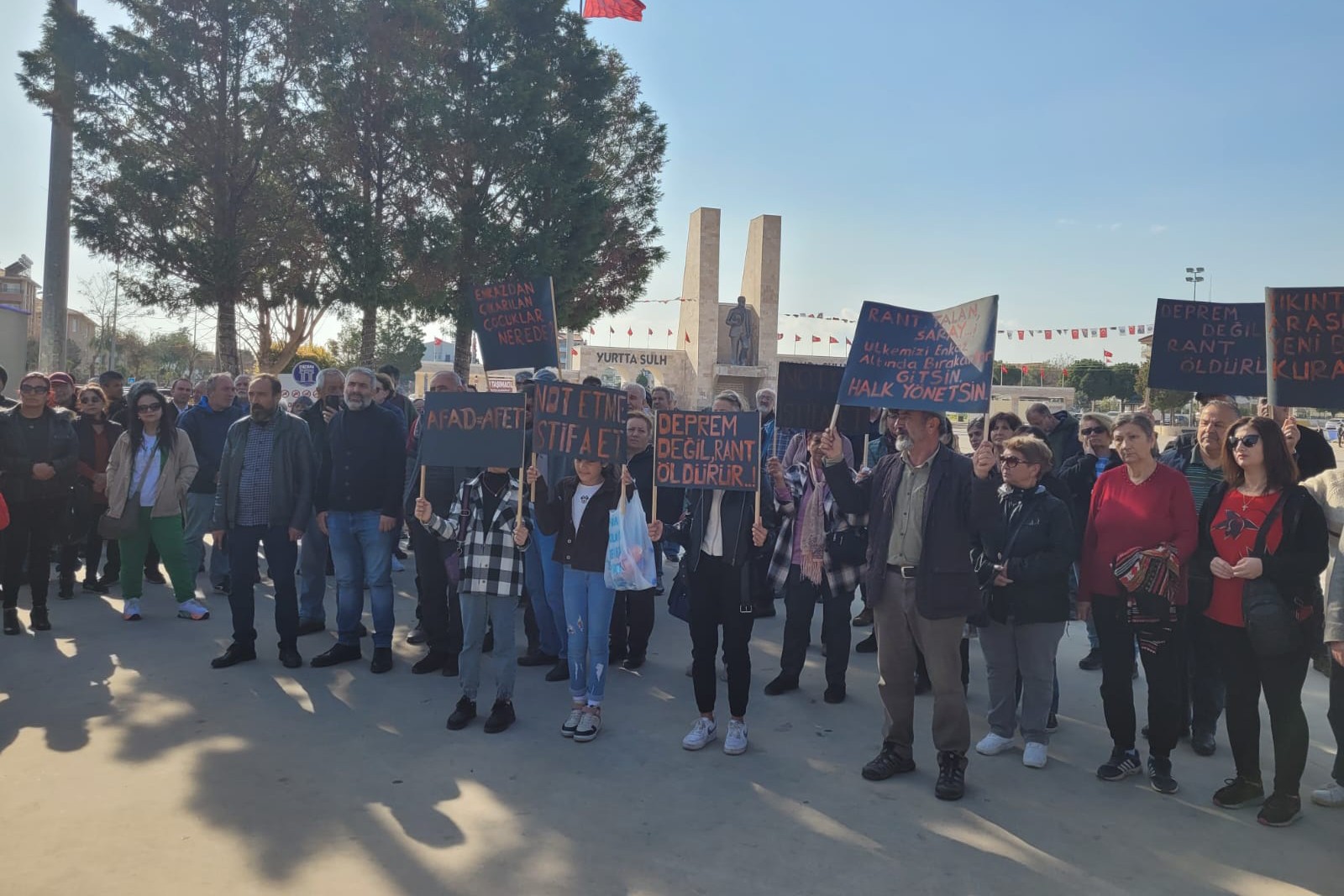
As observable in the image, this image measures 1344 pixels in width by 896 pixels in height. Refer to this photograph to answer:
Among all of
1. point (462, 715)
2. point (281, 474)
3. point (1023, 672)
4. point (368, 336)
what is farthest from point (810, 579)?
point (368, 336)

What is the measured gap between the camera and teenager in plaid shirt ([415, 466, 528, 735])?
5.33 metres

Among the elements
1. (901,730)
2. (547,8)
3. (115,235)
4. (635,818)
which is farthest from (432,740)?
(547,8)

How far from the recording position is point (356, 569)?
682cm

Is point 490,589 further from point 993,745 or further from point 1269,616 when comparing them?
point 1269,616

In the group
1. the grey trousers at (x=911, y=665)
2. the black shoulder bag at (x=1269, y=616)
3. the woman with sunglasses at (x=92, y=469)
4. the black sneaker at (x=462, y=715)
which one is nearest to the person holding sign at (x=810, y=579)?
the grey trousers at (x=911, y=665)

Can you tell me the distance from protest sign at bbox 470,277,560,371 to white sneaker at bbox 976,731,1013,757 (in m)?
3.76

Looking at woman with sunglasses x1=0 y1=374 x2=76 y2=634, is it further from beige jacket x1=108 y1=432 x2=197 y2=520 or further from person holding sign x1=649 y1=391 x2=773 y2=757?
person holding sign x1=649 y1=391 x2=773 y2=757

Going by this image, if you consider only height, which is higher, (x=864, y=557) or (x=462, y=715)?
(x=864, y=557)

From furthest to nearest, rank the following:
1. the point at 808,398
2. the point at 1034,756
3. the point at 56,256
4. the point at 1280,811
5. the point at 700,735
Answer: the point at 56,256 < the point at 808,398 < the point at 700,735 < the point at 1034,756 < the point at 1280,811

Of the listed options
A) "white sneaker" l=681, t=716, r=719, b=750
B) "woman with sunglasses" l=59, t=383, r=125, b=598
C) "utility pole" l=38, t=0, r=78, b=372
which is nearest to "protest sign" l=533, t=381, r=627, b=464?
"white sneaker" l=681, t=716, r=719, b=750

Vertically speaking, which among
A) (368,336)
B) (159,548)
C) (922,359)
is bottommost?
(159,548)

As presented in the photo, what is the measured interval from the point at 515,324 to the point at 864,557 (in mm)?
3007

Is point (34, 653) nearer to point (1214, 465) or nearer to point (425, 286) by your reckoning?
point (1214, 465)

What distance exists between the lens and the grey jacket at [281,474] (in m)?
6.58
